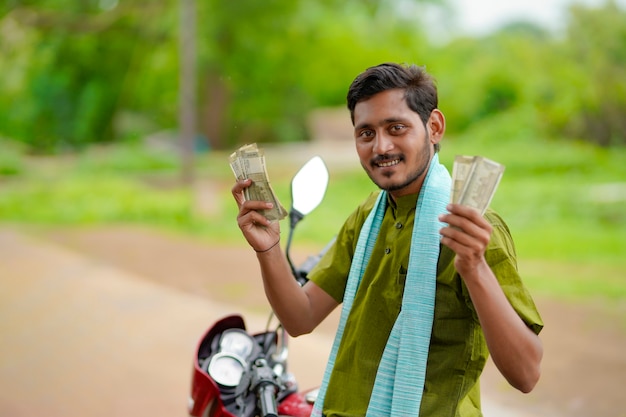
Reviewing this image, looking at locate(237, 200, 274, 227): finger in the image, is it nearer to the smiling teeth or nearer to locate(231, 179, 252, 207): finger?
locate(231, 179, 252, 207): finger

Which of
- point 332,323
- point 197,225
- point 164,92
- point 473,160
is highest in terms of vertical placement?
point 164,92

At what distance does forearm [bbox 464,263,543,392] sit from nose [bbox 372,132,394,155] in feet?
1.07

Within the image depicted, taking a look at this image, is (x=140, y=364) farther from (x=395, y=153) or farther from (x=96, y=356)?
(x=395, y=153)

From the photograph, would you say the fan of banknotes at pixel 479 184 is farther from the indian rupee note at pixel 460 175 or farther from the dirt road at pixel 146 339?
the dirt road at pixel 146 339

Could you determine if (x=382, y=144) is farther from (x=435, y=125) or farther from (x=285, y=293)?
(x=285, y=293)

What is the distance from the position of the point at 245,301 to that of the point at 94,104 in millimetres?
13770

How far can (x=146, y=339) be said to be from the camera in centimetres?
478

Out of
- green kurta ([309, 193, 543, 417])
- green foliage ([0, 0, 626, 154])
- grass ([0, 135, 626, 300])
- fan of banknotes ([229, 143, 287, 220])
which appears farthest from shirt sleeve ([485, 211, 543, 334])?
green foliage ([0, 0, 626, 154])

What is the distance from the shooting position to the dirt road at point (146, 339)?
3805 mm

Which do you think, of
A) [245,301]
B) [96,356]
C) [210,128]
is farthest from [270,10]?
[96,356]

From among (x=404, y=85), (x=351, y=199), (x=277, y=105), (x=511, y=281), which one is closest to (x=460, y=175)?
(x=511, y=281)

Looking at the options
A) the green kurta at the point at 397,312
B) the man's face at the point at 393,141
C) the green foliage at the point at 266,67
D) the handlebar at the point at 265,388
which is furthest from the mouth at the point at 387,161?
the green foliage at the point at 266,67

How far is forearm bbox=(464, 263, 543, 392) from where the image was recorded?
3.80 ft

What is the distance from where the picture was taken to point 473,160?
112cm
